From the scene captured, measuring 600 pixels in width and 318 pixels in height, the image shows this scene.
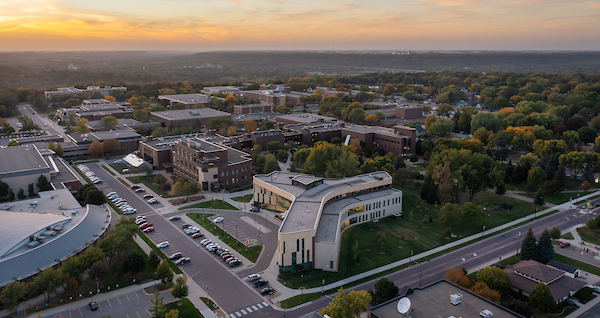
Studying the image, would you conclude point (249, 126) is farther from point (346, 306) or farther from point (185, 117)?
point (346, 306)

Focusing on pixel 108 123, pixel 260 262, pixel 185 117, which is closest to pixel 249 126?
pixel 185 117

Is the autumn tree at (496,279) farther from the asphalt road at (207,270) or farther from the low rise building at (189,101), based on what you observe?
the low rise building at (189,101)

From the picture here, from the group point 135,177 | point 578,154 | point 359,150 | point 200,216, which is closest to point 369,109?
point 359,150

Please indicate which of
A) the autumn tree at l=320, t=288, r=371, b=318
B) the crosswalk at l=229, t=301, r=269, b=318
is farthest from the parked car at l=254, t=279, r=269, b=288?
the autumn tree at l=320, t=288, r=371, b=318

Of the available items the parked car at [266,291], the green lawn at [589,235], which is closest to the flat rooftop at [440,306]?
the parked car at [266,291]

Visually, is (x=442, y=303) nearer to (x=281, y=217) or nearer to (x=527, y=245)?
(x=527, y=245)

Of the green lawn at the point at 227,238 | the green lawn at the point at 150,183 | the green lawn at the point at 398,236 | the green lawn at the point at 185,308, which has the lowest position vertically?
the green lawn at the point at 398,236
